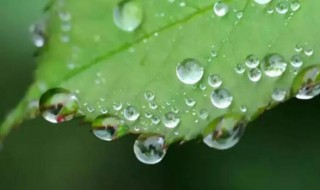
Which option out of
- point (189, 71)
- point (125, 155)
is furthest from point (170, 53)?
point (125, 155)

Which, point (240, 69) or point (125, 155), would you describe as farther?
point (125, 155)

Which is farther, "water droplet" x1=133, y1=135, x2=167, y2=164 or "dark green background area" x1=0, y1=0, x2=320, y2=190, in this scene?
"dark green background area" x1=0, y1=0, x2=320, y2=190

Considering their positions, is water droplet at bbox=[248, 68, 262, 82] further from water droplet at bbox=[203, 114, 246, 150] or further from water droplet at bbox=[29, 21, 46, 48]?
water droplet at bbox=[29, 21, 46, 48]

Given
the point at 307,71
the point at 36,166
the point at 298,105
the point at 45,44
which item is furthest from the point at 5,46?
the point at 307,71

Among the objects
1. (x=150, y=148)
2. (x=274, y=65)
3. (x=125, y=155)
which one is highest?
(x=274, y=65)

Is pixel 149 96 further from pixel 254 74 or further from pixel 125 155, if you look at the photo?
pixel 125 155

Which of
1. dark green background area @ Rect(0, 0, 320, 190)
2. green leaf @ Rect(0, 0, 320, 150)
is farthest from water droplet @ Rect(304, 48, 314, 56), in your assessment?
dark green background area @ Rect(0, 0, 320, 190)
